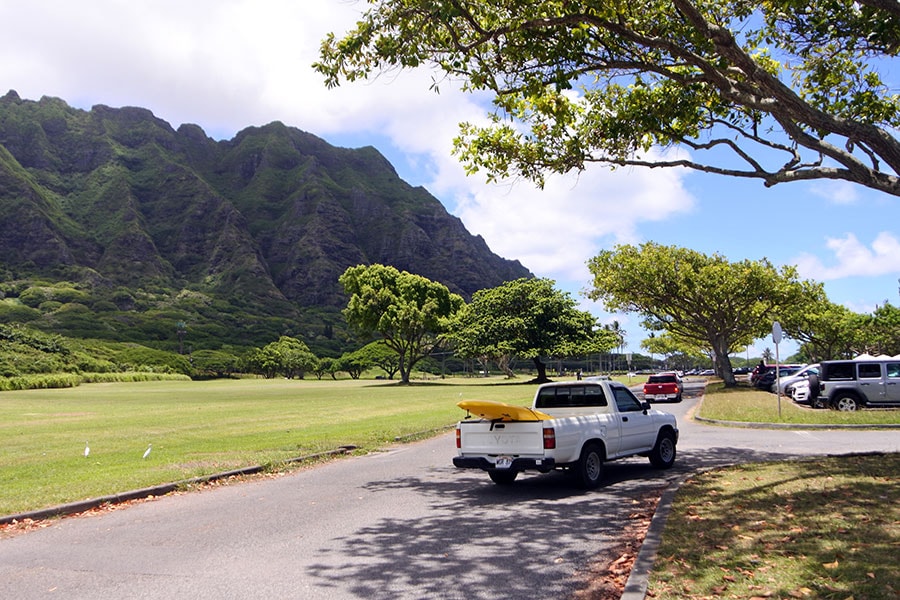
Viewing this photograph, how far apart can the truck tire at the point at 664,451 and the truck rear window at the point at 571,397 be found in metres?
1.56

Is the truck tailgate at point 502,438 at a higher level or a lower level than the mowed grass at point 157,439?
higher

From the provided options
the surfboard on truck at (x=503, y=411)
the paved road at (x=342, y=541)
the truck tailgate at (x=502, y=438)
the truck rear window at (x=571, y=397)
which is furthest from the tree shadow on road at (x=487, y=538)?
the truck rear window at (x=571, y=397)

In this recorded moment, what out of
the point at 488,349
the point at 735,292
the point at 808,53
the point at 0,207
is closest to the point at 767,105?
the point at 808,53

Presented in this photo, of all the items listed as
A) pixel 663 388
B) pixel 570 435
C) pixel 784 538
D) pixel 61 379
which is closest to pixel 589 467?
pixel 570 435

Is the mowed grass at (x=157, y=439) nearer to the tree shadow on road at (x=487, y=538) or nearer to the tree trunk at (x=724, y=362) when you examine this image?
the tree shadow on road at (x=487, y=538)

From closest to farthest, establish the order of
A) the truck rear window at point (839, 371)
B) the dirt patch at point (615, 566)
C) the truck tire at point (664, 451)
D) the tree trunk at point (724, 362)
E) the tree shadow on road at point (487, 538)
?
the dirt patch at point (615, 566) < the tree shadow on road at point (487, 538) < the truck tire at point (664, 451) < the truck rear window at point (839, 371) < the tree trunk at point (724, 362)

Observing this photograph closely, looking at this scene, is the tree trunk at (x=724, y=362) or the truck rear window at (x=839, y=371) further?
the tree trunk at (x=724, y=362)

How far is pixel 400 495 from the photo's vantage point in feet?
34.1

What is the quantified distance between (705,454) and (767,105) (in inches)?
301

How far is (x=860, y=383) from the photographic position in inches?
874

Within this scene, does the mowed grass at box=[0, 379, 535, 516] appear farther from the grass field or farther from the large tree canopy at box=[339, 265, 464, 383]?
the large tree canopy at box=[339, 265, 464, 383]

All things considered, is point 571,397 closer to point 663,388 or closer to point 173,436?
point 173,436

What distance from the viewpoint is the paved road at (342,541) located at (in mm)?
5934

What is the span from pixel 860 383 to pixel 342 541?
20947 mm
